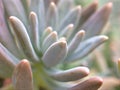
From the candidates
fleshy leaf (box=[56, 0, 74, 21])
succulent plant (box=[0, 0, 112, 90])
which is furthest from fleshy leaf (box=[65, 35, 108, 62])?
fleshy leaf (box=[56, 0, 74, 21])

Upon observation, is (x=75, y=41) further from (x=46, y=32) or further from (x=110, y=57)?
(x=110, y=57)

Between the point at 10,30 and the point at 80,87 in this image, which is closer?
the point at 80,87

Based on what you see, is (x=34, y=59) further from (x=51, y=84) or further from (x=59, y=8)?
(x=59, y=8)

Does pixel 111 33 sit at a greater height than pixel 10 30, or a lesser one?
greater

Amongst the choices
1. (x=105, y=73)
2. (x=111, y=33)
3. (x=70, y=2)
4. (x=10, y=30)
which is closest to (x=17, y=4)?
(x=10, y=30)

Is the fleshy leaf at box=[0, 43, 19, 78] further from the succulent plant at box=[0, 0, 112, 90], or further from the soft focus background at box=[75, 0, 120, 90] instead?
the soft focus background at box=[75, 0, 120, 90]

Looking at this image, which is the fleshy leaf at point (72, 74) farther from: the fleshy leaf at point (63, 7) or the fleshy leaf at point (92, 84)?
the fleshy leaf at point (63, 7)

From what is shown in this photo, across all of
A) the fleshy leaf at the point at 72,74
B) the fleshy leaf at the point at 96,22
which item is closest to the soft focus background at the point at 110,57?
the fleshy leaf at the point at 96,22
